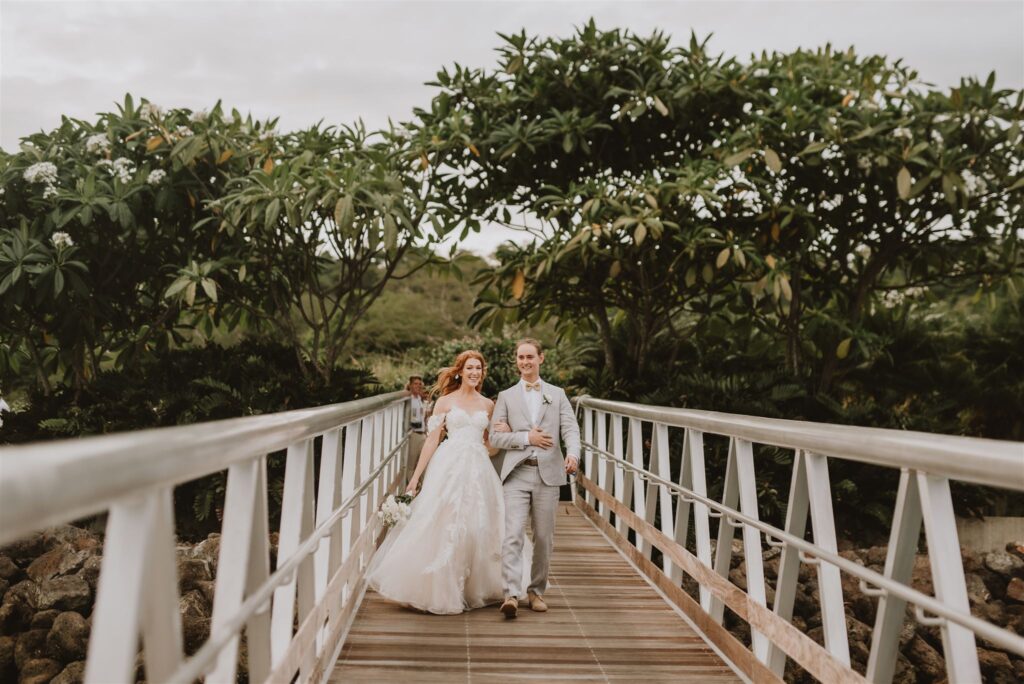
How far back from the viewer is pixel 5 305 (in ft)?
38.1

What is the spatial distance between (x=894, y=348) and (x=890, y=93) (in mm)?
3546

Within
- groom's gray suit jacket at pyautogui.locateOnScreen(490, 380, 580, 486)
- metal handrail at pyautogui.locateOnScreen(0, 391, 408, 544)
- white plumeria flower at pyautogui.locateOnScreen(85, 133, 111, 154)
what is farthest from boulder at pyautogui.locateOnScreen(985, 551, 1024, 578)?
white plumeria flower at pyautogui.locateOnScreen(85, 133, 111, 154)

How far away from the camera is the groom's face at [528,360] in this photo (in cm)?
589

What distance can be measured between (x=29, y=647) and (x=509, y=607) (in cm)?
507

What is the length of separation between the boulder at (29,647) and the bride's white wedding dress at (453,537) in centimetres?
382

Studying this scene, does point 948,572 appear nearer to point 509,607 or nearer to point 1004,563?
point 509,607

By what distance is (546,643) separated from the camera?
501 cm

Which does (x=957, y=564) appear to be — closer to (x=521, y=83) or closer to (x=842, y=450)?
(x=842, y=450)

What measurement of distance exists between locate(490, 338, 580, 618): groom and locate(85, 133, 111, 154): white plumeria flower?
846cm

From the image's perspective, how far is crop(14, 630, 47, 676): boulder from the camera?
8134 millimetres

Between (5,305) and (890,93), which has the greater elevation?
(890,93)

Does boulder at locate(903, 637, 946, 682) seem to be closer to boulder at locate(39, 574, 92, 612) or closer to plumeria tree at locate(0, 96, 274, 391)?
boulder at locate(39, 574, 92, 612)

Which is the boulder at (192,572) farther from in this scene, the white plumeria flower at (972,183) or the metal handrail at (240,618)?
the white plumeria flower at (972,183)

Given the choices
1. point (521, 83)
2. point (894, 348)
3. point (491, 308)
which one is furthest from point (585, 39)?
point (894, 348)
